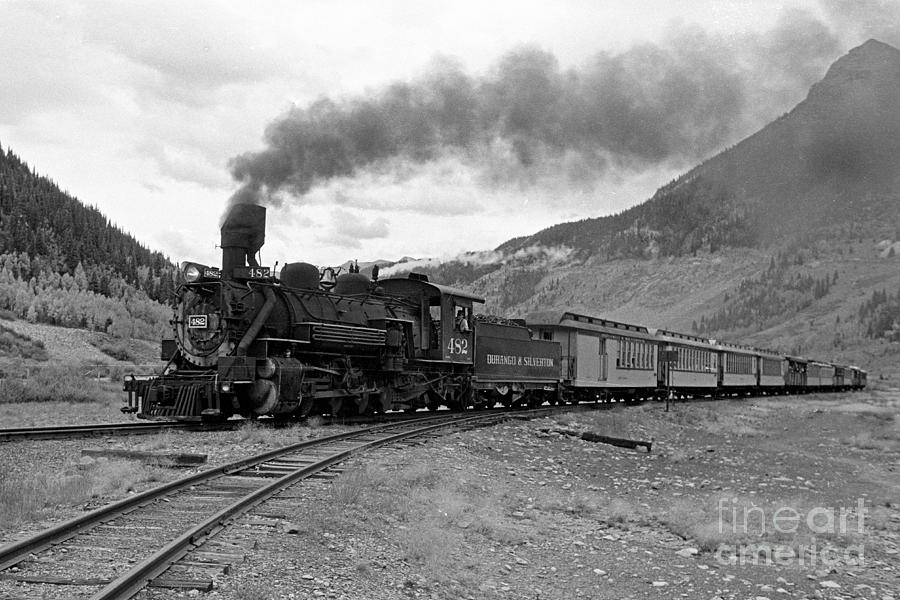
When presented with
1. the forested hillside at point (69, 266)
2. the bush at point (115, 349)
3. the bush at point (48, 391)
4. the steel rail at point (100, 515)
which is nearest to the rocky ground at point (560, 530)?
the steel rail at point (100, 515)

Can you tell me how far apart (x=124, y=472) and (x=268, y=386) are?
18.4 ft

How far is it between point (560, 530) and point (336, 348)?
358 inches

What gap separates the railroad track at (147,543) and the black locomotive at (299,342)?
Result: 4.91 m

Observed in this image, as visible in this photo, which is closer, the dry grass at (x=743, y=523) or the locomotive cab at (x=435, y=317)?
the dry grass at (x=743, y=523)

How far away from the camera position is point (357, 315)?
18312mm

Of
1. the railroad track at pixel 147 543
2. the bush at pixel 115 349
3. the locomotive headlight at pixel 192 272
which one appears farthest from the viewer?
the bush at pixel 115 349

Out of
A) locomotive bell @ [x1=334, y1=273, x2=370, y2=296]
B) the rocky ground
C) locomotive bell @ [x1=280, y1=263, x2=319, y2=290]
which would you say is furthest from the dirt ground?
locomotive bell @ [x1=334, y1=273, x2=370, y2=296]

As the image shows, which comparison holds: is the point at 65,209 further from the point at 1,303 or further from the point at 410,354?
the point at 410,354

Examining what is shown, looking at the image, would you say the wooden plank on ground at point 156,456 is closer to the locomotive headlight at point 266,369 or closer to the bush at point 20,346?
the locomotive headlight at point 266,369

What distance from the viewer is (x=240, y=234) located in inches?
625

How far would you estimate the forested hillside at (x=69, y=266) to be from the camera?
7156cm

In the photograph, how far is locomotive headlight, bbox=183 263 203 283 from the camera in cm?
1563

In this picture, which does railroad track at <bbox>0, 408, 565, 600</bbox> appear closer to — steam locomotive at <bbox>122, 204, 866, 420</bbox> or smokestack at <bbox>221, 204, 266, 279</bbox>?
steam locomotive at <bbox>122, 204, 866, 420</bbox>

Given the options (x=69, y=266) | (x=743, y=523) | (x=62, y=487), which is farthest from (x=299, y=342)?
(x=69, y=266)
